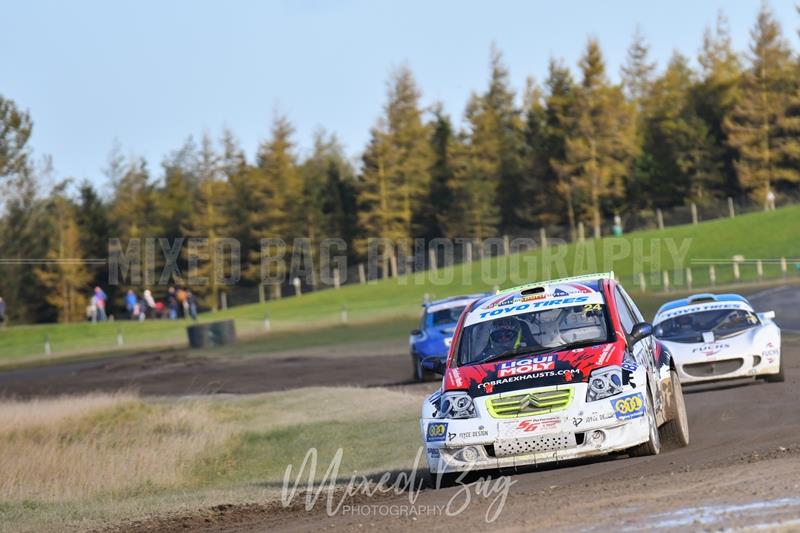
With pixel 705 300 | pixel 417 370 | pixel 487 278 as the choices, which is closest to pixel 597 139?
pixel 487 278

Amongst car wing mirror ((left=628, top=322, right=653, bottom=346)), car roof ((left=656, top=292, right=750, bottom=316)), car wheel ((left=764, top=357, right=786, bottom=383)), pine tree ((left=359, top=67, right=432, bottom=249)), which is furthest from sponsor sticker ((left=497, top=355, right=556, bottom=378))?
pine tree ((left=359, top=67, right=432, bottom=249))

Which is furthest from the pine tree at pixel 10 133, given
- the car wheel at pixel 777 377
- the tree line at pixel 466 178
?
the car wheel at pixel 777 377

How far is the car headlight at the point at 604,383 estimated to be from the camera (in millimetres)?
10055

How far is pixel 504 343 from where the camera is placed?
11023 millimetres

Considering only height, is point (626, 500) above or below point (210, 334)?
below

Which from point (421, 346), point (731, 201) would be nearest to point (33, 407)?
point (421, 346)

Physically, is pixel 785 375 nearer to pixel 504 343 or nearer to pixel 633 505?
pixel 504 343

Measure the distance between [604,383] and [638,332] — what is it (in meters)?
0.90

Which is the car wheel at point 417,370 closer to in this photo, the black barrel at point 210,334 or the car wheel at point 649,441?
the car wheel at point 649,441

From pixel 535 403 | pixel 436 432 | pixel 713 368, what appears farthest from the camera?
pixel 713 368

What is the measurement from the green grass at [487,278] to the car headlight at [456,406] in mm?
41605

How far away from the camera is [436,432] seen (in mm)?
10227

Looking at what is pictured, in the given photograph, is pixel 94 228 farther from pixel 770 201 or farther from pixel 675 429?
pixel 675 429

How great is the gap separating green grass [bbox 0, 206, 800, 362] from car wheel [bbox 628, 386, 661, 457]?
4095cm
